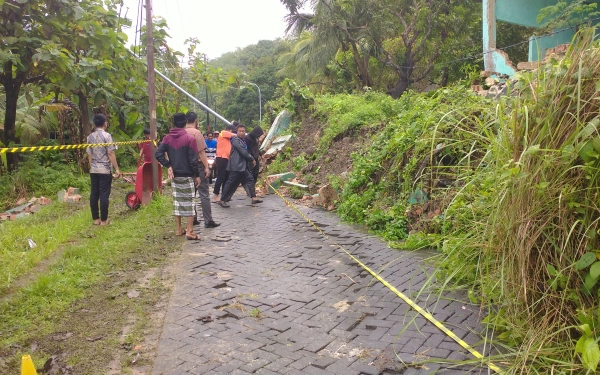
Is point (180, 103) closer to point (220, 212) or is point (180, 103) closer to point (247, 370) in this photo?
point (220, 212)

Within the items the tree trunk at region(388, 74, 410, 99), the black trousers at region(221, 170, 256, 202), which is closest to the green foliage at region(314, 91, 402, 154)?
the black trousers at region(221, 170, 256, 202)

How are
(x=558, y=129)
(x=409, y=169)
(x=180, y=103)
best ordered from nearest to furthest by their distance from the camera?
1. (x=558, y=129)
2. (x=409, y=169)
3. (x=180, y=103)

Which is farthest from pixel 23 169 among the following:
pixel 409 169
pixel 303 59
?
pixel 303 59

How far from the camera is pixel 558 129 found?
10.5ft

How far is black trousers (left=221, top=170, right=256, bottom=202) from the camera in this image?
32.1 feet

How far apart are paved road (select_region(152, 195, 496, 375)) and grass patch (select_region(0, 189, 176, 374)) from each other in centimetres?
38

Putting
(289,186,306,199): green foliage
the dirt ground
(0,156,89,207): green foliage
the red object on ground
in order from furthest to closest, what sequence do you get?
(0,156,89,207): green foliage < the dirt ground < (289,186,306,199): green foliage < the red object on ground

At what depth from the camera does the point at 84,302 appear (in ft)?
15.3

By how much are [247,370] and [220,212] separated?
20.5 ft

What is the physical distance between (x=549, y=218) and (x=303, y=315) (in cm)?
212

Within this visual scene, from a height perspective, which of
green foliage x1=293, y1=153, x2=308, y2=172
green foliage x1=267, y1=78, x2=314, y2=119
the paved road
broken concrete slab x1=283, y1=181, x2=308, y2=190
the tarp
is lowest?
the paved road

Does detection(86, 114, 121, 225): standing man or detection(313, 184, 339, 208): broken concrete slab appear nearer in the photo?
detection(86, 114, 121, 225): standing man

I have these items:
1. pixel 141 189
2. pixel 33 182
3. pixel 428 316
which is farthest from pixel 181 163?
pixel 33 182

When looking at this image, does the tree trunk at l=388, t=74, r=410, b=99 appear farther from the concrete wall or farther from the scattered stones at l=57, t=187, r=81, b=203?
the scattered stones at l=57, t=187, r=81, b=203
